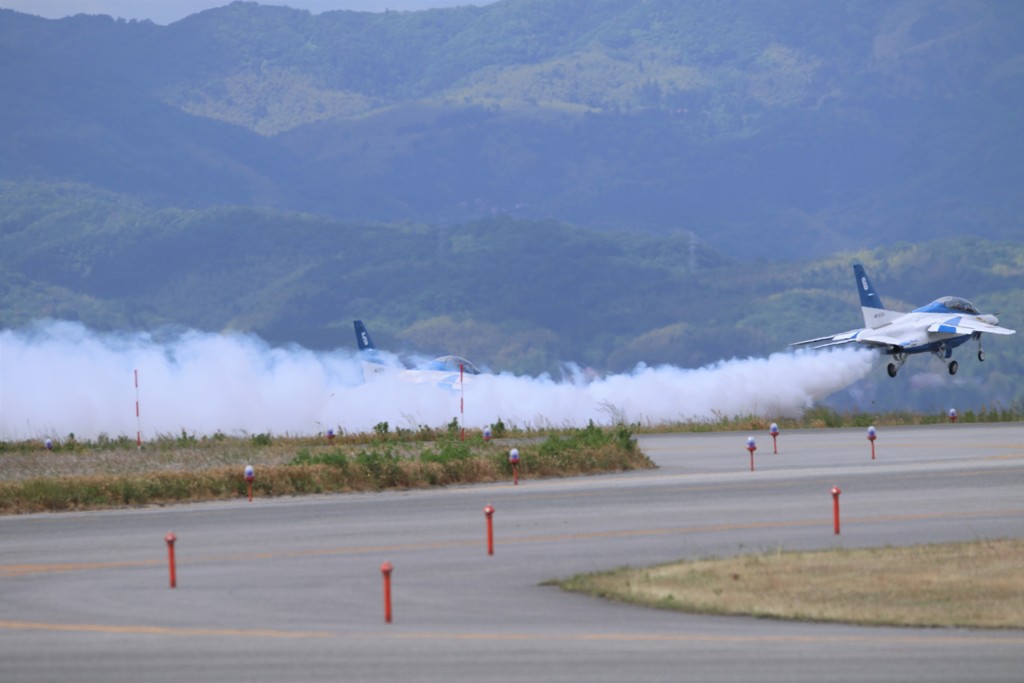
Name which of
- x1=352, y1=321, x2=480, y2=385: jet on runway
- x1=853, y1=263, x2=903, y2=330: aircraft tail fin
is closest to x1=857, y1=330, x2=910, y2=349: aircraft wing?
x1=853, y1=263, x2=903, y2=330: aircraft tail fin

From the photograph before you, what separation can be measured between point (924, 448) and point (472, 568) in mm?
23123

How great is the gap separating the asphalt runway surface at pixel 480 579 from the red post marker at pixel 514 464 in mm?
320

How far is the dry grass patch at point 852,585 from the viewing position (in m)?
20.7

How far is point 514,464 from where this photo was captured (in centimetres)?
3766

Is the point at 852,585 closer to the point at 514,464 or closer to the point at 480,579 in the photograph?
the point at 480,579

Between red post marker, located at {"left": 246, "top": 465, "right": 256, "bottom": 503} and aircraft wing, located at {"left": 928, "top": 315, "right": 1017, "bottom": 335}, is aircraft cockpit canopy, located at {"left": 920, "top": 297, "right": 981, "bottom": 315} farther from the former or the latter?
red post marker, located at {"left": 246, "top": 465, "right": 256, "bottom": 503}

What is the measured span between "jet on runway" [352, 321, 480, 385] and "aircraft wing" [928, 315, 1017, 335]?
2069 centimetres

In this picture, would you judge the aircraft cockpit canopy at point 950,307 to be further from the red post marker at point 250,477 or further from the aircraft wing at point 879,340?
the red post marker at point 250,477

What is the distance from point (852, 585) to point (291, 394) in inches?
2018

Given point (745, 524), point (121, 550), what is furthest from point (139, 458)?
point (745, 524)

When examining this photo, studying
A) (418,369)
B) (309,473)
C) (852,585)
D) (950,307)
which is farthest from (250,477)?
(418,369)

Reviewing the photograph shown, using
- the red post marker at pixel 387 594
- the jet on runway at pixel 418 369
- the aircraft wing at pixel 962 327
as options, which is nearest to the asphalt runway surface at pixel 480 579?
the red post marker at pixel 387 594

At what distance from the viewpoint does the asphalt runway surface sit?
1780cm

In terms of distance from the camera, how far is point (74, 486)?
3559 centimetres
